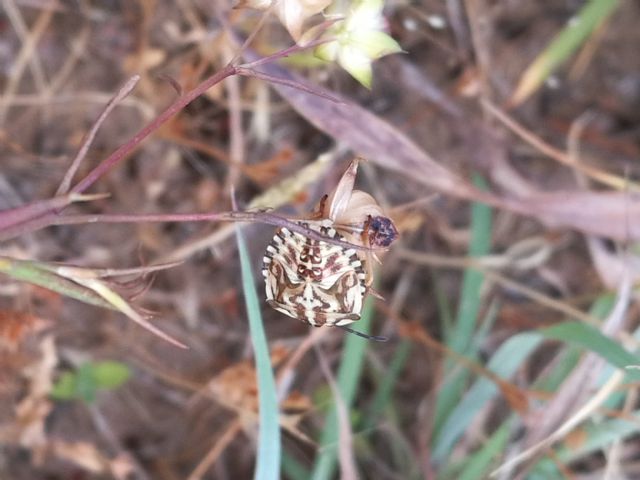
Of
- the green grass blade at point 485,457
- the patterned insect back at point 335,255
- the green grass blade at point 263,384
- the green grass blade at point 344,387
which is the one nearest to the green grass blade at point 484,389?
the green grass blade at point 485,457

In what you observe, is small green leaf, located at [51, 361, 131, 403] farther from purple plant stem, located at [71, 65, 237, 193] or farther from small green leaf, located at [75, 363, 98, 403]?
purple plant stem, located at [71, 65, 237, 193]

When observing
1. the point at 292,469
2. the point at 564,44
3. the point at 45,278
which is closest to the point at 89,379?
the point at 292,469

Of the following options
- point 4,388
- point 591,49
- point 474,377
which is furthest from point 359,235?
point 591,49

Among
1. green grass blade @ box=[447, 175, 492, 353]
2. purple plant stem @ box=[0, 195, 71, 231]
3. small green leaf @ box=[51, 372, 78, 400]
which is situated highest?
purple plant stem @ box=[0, 195, 71, 231]

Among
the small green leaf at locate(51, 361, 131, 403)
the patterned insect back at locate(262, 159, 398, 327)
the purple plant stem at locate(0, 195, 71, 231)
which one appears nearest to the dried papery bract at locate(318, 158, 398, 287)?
the patterned insect back at locate(262, 159, 398, 327)

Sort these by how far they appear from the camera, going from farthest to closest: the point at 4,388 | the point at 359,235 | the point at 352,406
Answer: the point at 352,406 < the point at 4,388 < the point at 359,235

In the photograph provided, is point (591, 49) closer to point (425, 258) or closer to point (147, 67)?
point (425, 258)
